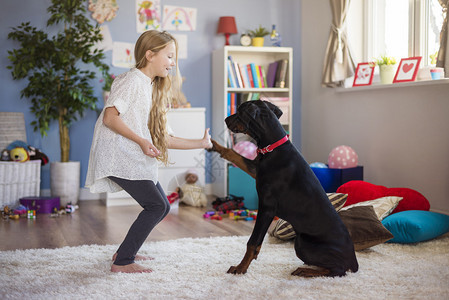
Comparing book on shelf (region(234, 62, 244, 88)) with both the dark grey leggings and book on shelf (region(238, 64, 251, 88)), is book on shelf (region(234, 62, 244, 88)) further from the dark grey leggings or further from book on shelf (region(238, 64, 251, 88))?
the dark grey leggings

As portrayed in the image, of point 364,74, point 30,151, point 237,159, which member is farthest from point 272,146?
point 30,151

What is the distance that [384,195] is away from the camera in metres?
3.34

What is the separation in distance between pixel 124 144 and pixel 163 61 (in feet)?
1.35

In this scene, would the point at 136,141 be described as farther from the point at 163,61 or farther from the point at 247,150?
the point at 247,150

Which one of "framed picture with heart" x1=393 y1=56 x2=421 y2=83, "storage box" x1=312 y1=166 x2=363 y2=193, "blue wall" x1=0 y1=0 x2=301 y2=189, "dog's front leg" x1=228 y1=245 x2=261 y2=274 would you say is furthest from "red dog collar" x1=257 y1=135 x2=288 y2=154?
"blue wall" x1=0 y1=0 x2=301 y2=189

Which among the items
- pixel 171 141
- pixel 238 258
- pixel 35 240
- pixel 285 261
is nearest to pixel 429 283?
pixel 285 261

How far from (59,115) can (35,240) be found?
1.57 metres

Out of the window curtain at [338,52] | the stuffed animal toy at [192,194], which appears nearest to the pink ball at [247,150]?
the stuffed animal toy at [192,194]

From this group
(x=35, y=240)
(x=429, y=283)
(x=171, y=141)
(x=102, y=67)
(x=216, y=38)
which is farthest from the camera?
(x=216, y=38)

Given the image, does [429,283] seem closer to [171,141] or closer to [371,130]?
[171,141]

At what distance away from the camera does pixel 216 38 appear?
16.7 ft

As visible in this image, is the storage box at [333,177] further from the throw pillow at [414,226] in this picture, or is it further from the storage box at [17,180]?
the storage box at [17,180]

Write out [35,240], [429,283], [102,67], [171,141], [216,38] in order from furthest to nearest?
[216,38], [102,67], [35,240], [171,141], [429,283]

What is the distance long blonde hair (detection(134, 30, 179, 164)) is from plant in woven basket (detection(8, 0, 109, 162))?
194 centimetres
